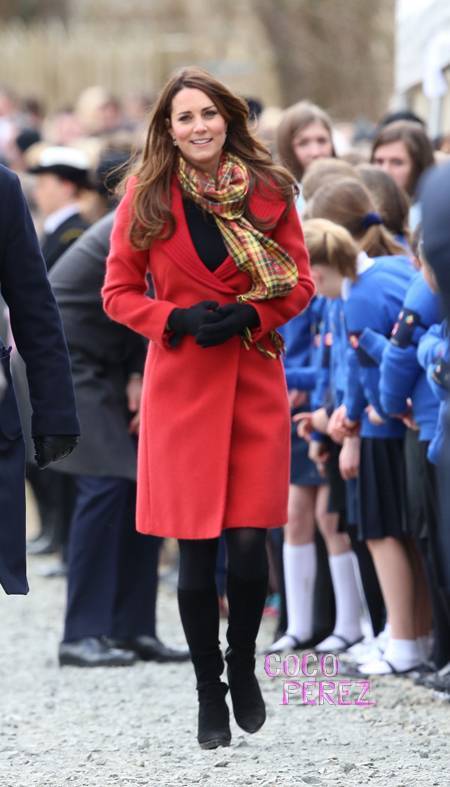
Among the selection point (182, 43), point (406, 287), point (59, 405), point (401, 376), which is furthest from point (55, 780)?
point (182, 43)

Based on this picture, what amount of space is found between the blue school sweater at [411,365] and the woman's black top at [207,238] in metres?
0.83

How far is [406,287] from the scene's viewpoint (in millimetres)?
6754

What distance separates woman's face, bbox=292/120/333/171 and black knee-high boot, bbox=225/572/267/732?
298 centimetres

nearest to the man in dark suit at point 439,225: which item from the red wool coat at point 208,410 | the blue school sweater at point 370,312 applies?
the red wool coat at point 208,410

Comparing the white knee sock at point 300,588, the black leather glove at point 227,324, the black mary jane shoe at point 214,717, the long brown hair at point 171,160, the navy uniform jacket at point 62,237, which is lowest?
the white knee sock at point 300,588

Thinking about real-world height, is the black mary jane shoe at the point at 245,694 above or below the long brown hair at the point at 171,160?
below

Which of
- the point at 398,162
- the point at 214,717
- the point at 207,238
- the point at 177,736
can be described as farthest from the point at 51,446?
the point at 398,162

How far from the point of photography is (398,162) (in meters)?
8.09

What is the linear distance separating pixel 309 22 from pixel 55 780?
22.5m

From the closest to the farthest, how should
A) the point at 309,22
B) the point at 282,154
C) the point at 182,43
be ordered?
the point at 282,154, the point at 309,22, the point at 182,43

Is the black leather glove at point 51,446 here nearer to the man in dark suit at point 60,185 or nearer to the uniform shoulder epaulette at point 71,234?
the uniform shoulder epaulette at point 71,234

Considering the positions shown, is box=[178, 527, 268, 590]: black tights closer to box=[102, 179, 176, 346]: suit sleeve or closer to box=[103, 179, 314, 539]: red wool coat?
box=[103, 179, 314, 539]: red wool coat

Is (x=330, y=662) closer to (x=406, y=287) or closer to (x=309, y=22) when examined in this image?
(x=406, y=287)

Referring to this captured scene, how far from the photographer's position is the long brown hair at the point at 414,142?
803cm
